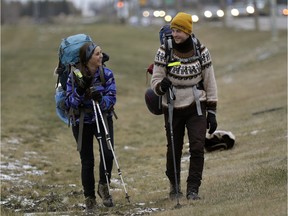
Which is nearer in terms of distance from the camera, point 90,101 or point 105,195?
point 90,101

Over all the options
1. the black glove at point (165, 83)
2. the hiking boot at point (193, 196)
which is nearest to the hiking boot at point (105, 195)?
the hiking boot at point (193, 196)

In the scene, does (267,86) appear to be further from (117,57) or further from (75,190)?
Answer: (117,57)

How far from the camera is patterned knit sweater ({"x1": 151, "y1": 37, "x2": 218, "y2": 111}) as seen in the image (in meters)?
7.87

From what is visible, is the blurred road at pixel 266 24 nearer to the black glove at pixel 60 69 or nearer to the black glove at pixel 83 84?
the black glove at pixel 60 69

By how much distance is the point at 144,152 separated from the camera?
1398 cm

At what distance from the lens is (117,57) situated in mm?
38969

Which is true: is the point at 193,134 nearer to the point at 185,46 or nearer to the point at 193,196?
the point at 193,196

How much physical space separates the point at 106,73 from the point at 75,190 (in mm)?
2665

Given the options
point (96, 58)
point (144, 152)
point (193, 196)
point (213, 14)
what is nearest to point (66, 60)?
point (96, 58)

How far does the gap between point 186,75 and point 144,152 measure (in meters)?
6.23

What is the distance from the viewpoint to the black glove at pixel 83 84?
25.9 feet

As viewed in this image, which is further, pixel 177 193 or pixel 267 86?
pixel 267 86

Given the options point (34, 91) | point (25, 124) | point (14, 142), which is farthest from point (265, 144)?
point (34, 91)

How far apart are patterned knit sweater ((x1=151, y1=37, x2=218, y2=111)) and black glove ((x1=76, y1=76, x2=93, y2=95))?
0.74 meters
